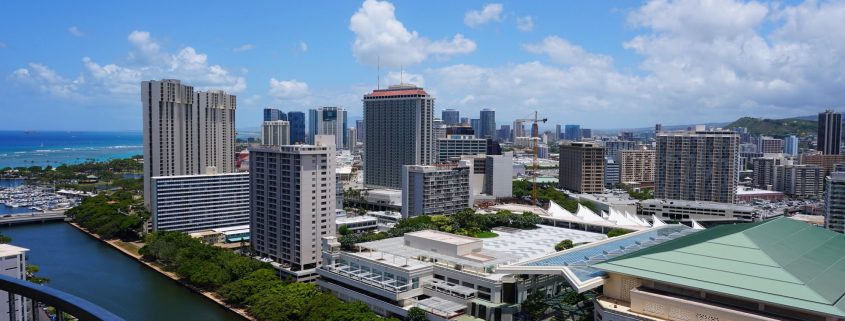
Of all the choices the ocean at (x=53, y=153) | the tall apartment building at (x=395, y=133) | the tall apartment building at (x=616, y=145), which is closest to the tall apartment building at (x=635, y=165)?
the tall apartment building at (x=616, y=145)

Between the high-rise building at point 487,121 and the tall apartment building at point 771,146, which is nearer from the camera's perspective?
the tall apartment building at point 771,146

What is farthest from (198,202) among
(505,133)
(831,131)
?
(505,133)

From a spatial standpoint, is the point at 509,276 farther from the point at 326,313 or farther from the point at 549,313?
the point at 326,313

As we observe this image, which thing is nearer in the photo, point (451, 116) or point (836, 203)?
point (836, 203)

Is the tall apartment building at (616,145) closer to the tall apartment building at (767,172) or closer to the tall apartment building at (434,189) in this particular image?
the tall apartment building at (767,172)

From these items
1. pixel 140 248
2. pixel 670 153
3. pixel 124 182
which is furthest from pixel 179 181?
pixel 670 153

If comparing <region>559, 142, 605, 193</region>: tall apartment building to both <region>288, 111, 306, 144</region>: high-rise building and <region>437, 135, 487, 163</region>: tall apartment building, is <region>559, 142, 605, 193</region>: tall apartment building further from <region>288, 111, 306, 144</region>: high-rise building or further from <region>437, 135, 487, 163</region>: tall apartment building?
<region>288, 111, 306, 144</region>: high-rise building

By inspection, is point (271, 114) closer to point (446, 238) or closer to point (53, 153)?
point (53, 153)
